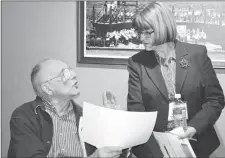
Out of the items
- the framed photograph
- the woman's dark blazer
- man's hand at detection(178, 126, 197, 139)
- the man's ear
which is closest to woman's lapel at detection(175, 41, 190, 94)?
the woman's dark blazer

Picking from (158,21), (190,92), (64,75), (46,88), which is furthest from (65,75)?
(190,92)

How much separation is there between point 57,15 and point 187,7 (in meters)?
0.87

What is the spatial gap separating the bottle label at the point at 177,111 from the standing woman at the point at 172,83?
0.03m

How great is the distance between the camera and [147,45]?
185cm

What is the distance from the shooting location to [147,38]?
1.79 meters

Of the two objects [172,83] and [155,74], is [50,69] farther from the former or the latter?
[172,83]

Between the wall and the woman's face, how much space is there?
0.90 ft

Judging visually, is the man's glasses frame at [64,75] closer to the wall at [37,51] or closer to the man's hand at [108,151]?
the wall at [37,51]

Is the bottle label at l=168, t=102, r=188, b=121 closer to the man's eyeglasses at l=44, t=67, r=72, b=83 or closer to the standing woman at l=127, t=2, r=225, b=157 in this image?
the standing woman at l=127, t=2, r=225, b=157

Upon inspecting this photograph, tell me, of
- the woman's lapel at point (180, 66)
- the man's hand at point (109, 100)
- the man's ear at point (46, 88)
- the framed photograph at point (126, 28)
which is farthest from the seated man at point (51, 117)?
the woman's lapel at point (180, 66)

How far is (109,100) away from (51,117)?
382 millimetres

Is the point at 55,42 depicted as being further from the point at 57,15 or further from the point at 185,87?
the point at 185,87

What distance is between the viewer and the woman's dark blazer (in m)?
1.79

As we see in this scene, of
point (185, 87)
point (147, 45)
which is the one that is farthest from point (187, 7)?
point (185, 87)
